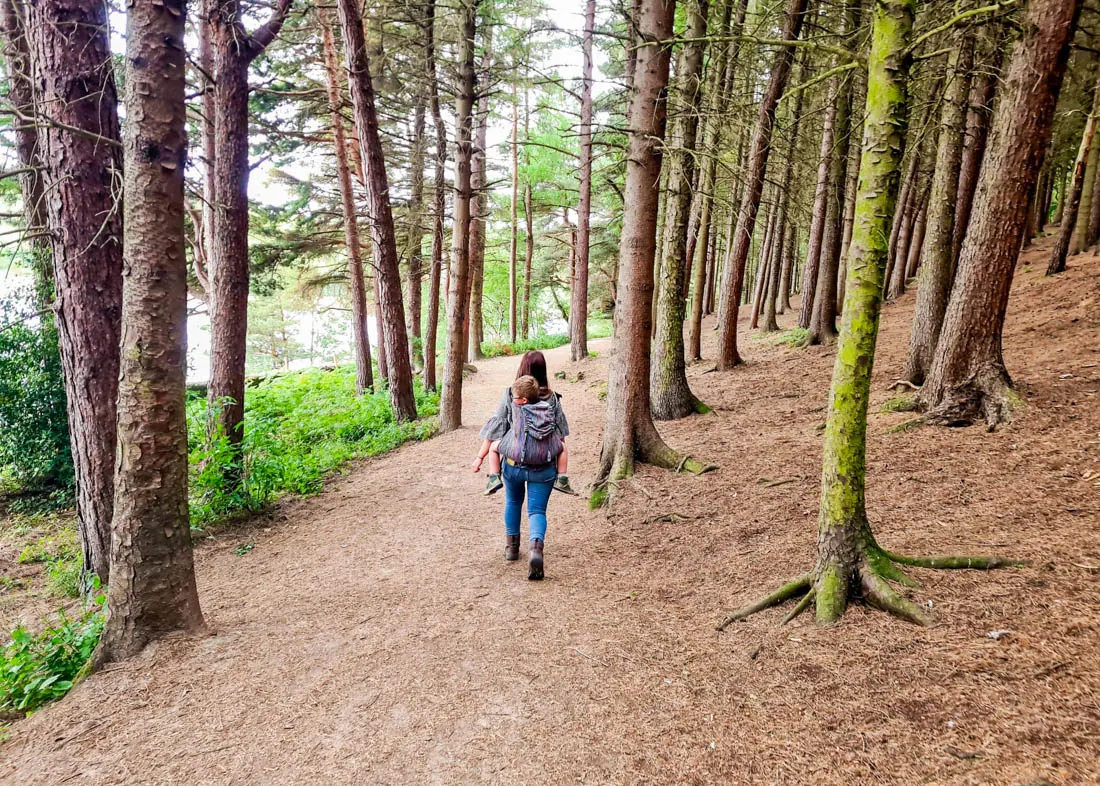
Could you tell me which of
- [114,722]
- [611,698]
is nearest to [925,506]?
[611,698]

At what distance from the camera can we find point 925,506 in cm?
449

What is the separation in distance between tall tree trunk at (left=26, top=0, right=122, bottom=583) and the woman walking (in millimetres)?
3580

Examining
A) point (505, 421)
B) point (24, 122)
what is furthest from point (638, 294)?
point (24, 122)

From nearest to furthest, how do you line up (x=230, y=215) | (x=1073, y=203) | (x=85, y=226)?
(x=85, y=226) → (x=230, y=215) → (x=1073, y=203)

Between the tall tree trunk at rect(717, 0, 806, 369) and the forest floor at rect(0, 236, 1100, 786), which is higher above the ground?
the tall tree trunk at rect(717, 0, 806, 369)

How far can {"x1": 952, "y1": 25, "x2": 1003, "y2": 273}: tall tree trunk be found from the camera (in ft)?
23.8

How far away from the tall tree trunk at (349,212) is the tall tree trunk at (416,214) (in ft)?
4.28

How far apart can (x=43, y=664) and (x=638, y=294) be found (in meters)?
6.43

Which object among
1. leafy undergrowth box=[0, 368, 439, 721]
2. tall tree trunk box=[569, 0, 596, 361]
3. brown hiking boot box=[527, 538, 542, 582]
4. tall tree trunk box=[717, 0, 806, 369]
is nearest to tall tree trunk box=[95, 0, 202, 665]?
leafy undergrowth box=[0, 368, 439, 721]

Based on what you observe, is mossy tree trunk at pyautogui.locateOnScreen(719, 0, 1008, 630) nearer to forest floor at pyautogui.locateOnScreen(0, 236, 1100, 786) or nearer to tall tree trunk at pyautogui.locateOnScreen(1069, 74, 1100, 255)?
forest floor at pyautogui.locateOnScreen(0, 236, 1100, 786)

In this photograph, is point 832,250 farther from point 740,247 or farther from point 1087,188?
point 1087,188

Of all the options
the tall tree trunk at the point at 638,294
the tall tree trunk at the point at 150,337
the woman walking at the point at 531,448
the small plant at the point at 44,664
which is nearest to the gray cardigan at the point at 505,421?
the woman walking at the point at 531,448

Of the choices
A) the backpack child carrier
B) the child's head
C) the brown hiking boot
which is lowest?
the brown hiking boot

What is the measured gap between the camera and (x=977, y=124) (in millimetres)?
8703
